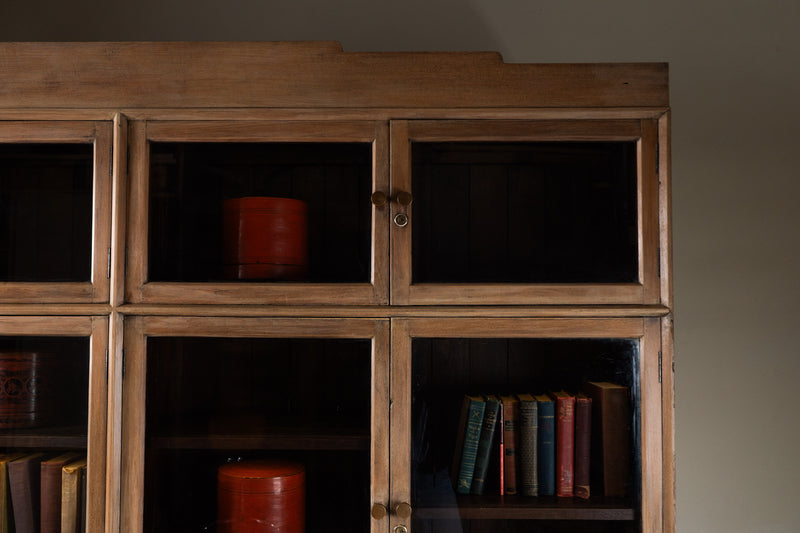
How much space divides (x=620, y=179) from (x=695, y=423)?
71 cm

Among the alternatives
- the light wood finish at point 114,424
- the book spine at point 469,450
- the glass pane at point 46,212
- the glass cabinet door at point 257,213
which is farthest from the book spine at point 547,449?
the glass pane at point 46,212

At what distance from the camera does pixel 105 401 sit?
42.6 inches

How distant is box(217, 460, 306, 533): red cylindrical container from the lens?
108 centimetres

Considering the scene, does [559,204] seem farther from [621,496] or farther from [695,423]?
[695,423]

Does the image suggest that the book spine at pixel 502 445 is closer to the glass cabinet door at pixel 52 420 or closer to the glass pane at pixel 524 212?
the glass pane at pixel 524 212

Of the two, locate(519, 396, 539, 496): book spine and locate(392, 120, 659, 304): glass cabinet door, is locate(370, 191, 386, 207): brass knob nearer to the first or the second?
locate(392, 120, 659, 304): glass cabinet door

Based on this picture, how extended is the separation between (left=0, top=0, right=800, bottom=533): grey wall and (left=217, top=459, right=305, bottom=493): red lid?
920 millimetres

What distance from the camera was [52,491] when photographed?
1104 mm

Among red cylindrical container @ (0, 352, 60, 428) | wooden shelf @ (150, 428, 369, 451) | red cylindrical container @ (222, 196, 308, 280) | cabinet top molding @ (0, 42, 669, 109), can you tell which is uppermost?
cabinet top molding @ (0, 42, 669, 109)

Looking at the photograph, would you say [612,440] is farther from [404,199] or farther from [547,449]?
[404,199]

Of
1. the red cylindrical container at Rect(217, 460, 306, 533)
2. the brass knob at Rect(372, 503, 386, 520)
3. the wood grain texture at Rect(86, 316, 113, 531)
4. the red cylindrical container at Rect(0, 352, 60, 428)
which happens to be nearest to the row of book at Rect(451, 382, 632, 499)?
the brass knob at Rect(372, 503, 386, 520)

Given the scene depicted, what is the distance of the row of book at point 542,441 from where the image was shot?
108 centimetres

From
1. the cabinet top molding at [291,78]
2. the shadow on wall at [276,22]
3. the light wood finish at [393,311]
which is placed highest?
the shadow on wall at [276,22]

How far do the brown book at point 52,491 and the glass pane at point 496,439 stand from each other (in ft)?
2.02
